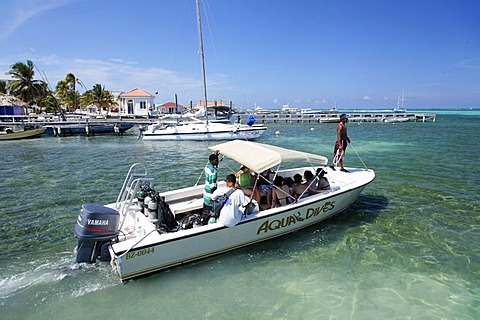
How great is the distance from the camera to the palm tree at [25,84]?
4859cm

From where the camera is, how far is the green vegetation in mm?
49906

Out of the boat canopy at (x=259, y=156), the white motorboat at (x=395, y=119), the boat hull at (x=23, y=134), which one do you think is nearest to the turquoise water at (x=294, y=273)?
the boat canopy at (x=259, y=156)

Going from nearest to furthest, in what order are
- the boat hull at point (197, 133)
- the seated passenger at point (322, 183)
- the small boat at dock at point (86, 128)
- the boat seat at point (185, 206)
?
the boat seat at point (185, 206) → the seated passenger at point (322, 183) → the boat hull at point (197, 133) → the small boat at dock at point (86, 128)

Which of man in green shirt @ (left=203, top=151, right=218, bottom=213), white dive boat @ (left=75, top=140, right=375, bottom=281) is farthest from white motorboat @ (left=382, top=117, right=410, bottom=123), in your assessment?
man in green shirt @ (left=203, top=151, right=218, bottom=213)

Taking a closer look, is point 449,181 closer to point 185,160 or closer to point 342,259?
point 342,259

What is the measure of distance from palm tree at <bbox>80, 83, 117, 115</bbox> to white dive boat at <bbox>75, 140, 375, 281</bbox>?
61.9m

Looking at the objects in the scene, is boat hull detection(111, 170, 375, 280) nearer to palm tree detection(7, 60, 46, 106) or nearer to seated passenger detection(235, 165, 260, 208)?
seated passenger detection(235, 165, 260, 208)

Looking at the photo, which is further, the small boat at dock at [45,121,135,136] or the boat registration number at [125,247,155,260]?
the small boat at dock at [45,121,135,136]

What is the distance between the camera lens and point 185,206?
24.8 ft

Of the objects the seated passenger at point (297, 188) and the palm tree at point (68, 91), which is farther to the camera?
the palm tree at point (68, 91)

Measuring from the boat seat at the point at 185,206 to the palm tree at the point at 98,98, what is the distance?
6191 centimetres

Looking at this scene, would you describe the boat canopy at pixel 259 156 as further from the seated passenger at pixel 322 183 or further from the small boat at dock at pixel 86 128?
the small boat at dock at pixel 86 128

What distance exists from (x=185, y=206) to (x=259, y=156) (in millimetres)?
2223

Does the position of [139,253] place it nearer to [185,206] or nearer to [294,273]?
[185,206]
